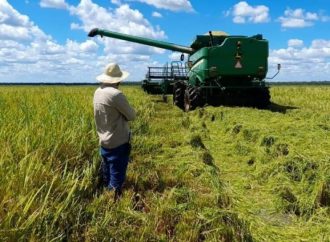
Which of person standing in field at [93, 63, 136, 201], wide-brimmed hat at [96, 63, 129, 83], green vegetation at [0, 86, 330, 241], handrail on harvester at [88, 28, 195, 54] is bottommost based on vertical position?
green vegetation at [0, 86, 330, 241]

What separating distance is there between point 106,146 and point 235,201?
1557 millimetres

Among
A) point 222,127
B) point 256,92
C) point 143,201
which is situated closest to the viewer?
point 143,201

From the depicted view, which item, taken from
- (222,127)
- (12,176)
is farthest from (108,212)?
(222,127)

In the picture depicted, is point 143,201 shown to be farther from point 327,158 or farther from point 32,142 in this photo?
point 327,158

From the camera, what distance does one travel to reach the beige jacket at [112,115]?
5.07m

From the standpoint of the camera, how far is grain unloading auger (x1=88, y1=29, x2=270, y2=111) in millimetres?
14016

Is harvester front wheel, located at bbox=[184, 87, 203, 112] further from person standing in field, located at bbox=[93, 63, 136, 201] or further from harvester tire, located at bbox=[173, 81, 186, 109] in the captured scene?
person standing in field, located at bbox=[93, 63, 136, 201]

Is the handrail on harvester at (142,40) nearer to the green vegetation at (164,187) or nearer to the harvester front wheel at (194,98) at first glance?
the harvester front wheel at (194,98)

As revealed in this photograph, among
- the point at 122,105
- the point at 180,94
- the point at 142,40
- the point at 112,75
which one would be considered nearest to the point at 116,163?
the point at 122,105

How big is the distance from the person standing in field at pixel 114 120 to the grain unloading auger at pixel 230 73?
905cm

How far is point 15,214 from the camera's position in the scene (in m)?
3.39

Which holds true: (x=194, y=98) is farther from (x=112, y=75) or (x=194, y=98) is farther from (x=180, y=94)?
(x=112, y=75)

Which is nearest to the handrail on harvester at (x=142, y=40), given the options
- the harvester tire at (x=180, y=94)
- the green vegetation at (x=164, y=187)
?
the harvester tire at (x=180, y=94)

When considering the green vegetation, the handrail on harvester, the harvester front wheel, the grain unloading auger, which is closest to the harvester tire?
the handrail on harvester
